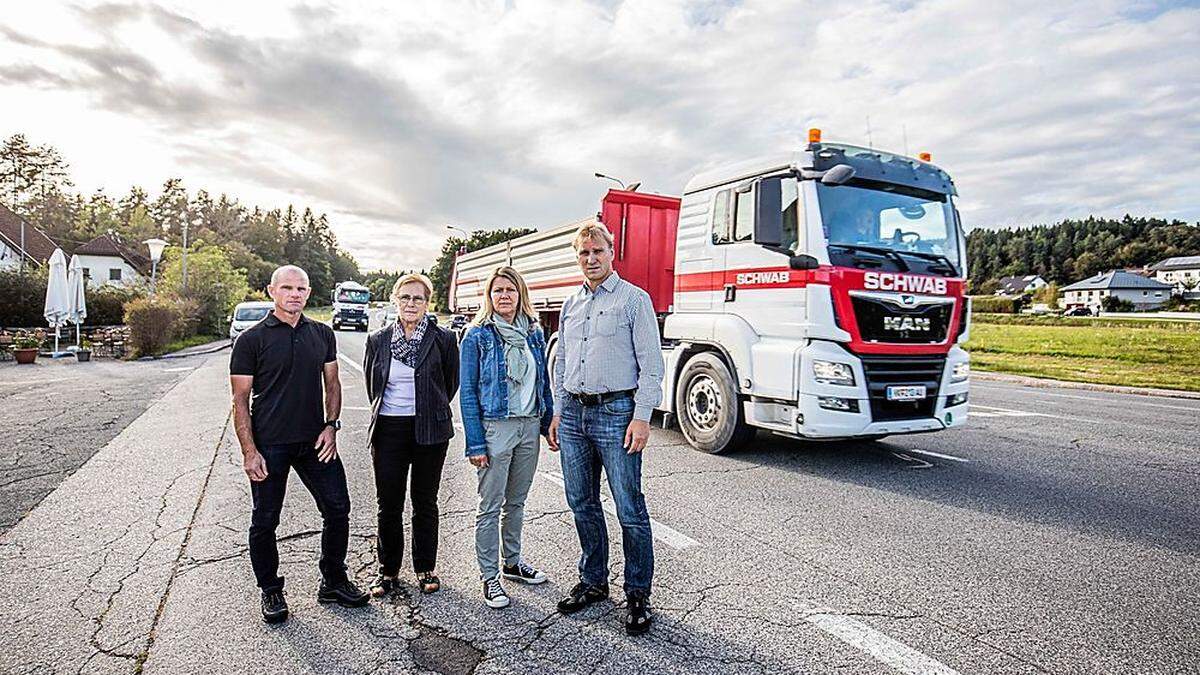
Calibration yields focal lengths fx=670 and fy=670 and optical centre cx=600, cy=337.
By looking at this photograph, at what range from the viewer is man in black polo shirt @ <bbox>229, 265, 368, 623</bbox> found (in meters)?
3.25

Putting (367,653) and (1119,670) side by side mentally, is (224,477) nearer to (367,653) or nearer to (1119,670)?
(367,653)

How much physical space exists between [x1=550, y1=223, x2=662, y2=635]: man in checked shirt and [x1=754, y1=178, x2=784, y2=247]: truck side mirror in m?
2.93

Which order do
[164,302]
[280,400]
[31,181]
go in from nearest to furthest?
[280,400]
[164,302]
[31,181]

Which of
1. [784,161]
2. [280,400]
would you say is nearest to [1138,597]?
[784,161]

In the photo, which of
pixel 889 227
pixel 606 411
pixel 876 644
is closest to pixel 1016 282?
pixel 889 227

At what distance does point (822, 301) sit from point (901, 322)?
832 mm

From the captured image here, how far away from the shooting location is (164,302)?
2050cm

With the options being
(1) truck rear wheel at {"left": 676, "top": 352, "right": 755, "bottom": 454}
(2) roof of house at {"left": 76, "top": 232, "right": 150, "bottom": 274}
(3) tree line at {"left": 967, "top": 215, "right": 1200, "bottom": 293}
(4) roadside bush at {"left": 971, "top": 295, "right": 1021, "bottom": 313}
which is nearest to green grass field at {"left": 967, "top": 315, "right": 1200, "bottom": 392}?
(1) truck rear wheel at {"left": 676, "top": 352, "right": 755, "bottom": 454}

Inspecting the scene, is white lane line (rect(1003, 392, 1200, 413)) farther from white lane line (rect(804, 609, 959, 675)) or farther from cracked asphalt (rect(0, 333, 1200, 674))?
white lane line (rect(804, 609, 959, 675))

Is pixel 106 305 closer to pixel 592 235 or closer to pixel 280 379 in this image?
pixel 280 379

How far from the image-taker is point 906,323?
5.96 m

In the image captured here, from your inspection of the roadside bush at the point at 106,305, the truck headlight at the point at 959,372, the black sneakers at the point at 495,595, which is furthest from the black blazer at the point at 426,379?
the roadside bush at the point at 106,305

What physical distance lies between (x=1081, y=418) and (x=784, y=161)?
23.6ft

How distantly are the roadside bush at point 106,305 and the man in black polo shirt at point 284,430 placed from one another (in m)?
28.4
